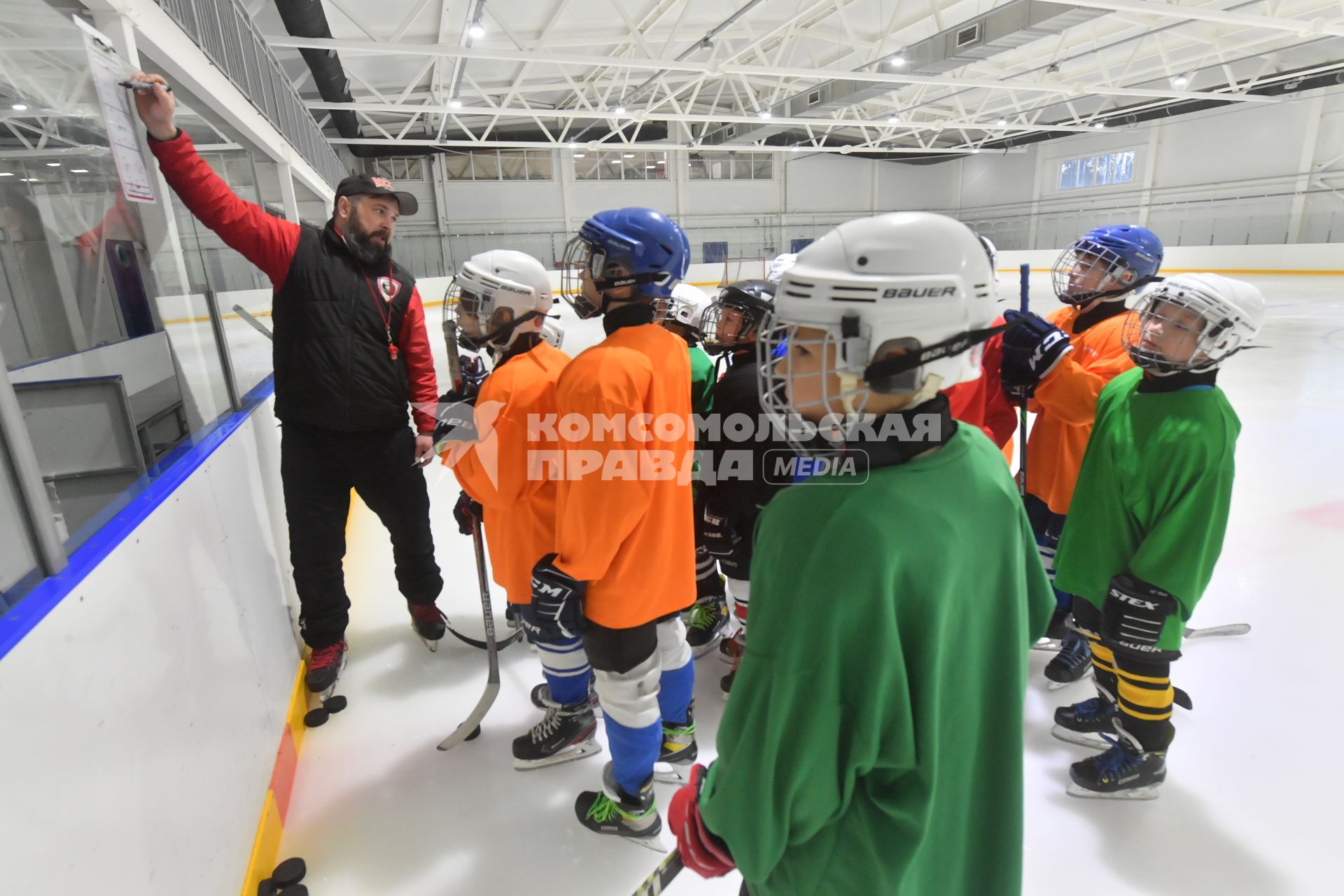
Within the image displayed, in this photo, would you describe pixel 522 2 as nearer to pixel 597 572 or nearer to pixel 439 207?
pixel 597 572

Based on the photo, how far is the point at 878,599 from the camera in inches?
26.4

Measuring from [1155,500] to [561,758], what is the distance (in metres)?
1.72

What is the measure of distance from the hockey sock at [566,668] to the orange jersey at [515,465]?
18 cm

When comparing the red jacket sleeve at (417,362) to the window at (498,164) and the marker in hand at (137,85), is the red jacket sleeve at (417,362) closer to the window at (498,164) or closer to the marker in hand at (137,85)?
the marker in hand at (137,85)

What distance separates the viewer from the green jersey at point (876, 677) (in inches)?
26.9

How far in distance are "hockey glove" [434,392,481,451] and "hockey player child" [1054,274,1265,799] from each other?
156 cm

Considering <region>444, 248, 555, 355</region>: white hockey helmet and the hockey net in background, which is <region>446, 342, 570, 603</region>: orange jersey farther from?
the hockey net in background

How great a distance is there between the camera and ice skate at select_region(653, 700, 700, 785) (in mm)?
1930

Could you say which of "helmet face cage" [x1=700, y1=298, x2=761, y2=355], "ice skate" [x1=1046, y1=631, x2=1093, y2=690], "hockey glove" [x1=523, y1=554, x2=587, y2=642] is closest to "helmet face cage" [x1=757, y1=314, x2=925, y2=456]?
"hockey glove" [x1=523, y1=554, x2=587, y2=642]

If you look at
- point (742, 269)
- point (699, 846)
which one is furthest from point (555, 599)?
point (742, 269)

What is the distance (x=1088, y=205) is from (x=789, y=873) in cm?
2347

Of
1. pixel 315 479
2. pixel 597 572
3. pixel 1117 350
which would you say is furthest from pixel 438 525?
pixel 1117 350

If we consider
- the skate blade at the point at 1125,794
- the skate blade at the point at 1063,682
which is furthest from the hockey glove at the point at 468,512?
the skate blade at the point at 1063,682

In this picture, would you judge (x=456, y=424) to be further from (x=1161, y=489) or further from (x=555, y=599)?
(x=1161, y=489)
